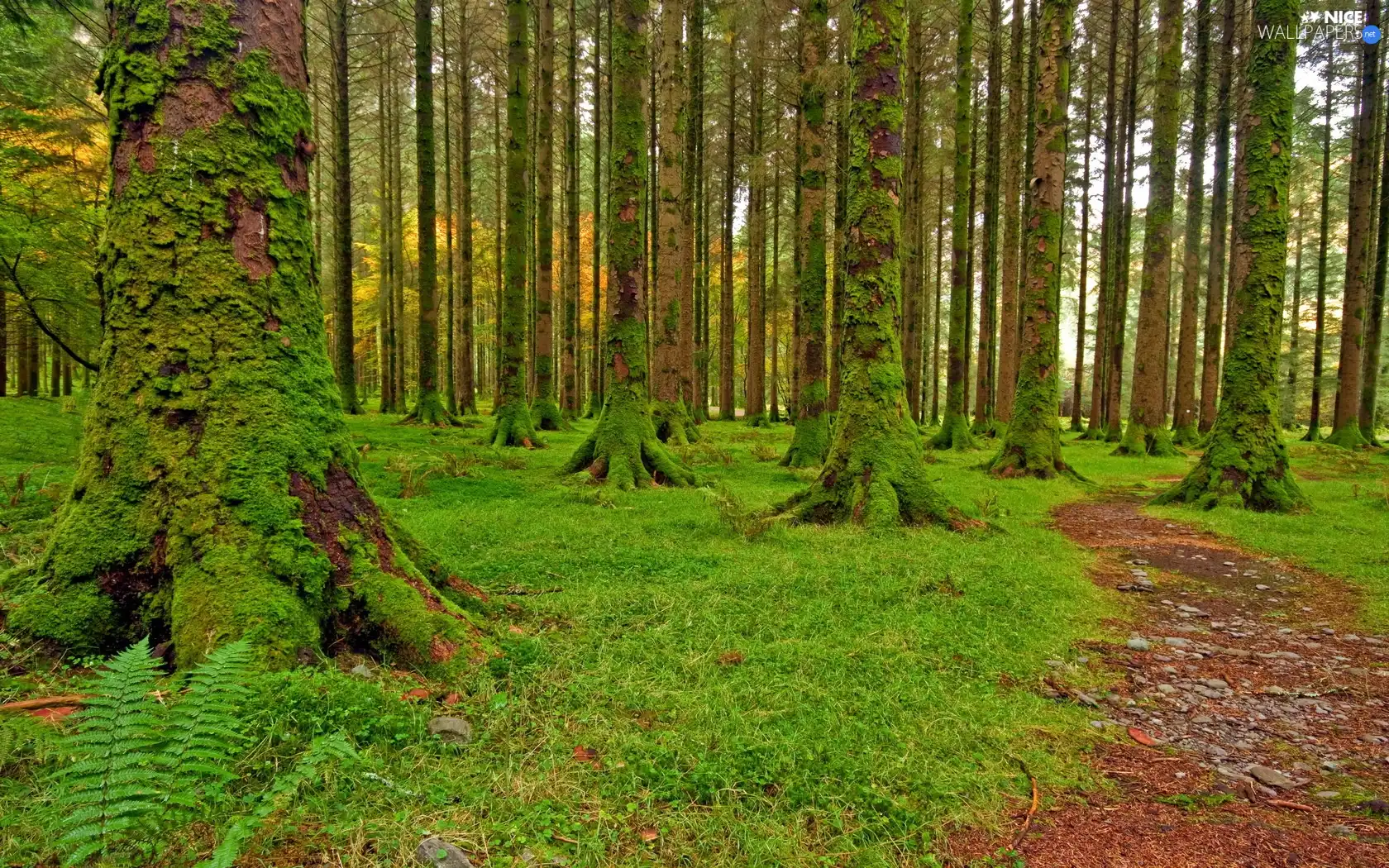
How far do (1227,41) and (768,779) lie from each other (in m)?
23.3

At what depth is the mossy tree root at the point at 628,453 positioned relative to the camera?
358 inches

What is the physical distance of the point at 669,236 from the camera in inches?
505

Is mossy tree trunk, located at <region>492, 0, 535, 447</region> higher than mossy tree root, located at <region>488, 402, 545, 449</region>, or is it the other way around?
mossy tree trunk, located at <region>492, 0, 535, 447</region>

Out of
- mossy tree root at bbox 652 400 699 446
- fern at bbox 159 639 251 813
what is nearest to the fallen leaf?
fern at bbox 159 639 251 813

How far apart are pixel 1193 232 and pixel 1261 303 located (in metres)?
14.2

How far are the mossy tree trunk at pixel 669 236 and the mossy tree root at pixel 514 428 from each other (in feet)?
8.41

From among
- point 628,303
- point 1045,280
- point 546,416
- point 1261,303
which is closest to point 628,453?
point 628,303

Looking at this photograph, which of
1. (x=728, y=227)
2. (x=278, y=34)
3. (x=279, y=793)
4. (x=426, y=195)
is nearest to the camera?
(x=279, y=793)

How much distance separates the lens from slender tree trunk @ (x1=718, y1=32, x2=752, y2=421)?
2136 cm

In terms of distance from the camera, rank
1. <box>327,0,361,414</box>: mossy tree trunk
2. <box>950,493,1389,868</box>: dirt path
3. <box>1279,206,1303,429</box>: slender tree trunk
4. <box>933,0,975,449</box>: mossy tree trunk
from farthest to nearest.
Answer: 1. <box>1279,206,1303,429</box>: slender tree trunk
2. <box>327,0,361,414</box>: mossy tree trunk
3. <box>933,0,975,449</box>: mossy tree trunk
4. <box>950,493,1389,868</box>: dirt path

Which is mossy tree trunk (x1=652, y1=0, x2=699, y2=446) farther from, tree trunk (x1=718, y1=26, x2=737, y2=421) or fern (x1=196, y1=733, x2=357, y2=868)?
fern (x1=196, y1=733, x2=357, y2=868)

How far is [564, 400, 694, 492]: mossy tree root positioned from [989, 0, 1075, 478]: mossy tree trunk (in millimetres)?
6389

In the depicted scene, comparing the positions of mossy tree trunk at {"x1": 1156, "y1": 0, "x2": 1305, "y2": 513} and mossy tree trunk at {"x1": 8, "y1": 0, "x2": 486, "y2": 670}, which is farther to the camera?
mossy tree trunk at {"x1": 1156, "y1": 0, "x2": 1305, "y2": 513}

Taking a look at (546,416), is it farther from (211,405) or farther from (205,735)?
(205,735)
